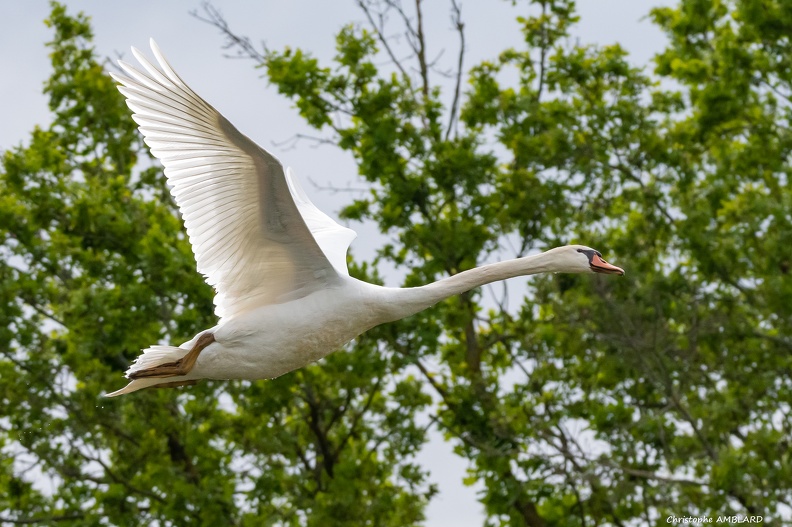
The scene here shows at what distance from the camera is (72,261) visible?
18.9 m

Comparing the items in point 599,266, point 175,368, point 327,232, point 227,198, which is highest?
point 327,232

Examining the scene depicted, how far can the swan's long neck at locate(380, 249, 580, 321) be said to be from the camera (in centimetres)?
992

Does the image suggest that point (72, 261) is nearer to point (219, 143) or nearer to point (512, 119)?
point (512, 119)

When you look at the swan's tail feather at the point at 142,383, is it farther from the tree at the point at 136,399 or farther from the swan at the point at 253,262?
the tree at the point at 136,399

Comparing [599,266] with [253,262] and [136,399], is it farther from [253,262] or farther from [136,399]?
[136,399]

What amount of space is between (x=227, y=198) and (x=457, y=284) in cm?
163

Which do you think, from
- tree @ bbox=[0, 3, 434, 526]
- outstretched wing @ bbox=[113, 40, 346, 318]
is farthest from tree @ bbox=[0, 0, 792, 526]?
outstretched wing @ bbox=[113, 40, 346, 318]

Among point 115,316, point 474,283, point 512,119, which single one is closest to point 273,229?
point 474,283

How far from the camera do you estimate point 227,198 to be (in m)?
10.1

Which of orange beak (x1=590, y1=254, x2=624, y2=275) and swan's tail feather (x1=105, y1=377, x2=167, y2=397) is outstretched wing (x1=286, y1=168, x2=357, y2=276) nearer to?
swan's tail feather (x1=105, y1=377, x2=167, y2=397)

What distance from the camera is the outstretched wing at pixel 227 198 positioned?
9734mm

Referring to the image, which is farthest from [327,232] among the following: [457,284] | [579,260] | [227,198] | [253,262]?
[579,260]

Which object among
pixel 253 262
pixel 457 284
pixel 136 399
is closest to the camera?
pixel 457 284

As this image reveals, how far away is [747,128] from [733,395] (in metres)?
3.98
